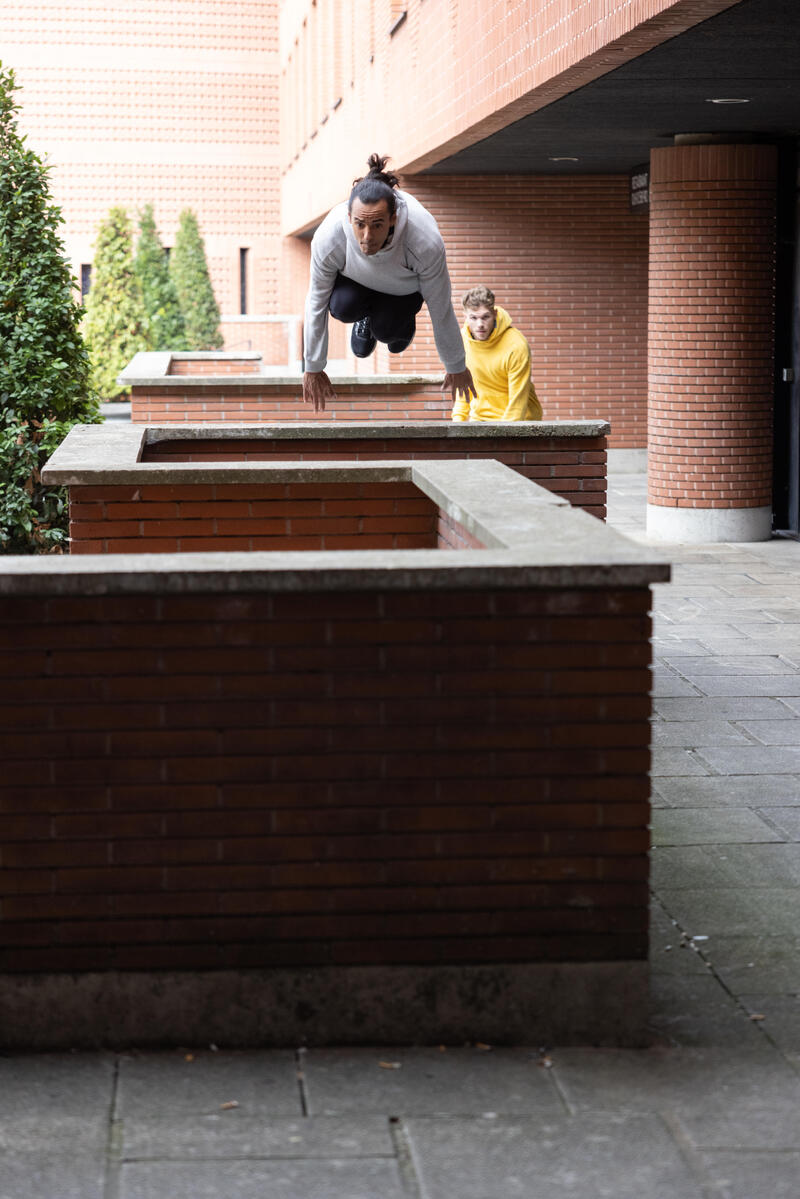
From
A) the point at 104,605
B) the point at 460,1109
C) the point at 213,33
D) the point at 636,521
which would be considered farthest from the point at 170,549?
the point at 213,33

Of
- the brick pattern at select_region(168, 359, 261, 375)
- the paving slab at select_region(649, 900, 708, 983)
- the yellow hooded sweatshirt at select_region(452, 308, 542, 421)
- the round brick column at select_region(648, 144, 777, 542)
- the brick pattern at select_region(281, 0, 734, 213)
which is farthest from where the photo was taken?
→ the brick pattern at select_region(168, 359, 261, 375)

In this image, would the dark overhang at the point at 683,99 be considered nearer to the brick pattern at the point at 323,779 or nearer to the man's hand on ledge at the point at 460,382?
the man's hand on ledge at the point at 460,382

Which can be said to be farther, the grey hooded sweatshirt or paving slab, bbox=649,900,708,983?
the grey hooded sweatshirt

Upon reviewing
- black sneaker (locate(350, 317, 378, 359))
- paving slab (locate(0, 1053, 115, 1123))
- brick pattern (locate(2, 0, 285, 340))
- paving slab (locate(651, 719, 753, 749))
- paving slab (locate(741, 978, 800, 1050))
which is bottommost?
paving slab (locate(741, 978, 800, 1050))

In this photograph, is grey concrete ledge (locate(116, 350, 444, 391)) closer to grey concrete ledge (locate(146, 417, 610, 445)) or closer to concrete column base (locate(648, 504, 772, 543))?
concrete column base (locate(648, 504, 772, 543))

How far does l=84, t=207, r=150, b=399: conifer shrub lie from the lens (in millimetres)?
36156

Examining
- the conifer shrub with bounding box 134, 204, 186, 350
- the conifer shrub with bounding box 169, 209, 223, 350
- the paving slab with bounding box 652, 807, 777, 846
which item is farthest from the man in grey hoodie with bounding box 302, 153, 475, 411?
the conifer shrub with bounding box 169, 209, 223, 350

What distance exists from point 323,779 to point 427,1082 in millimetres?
704

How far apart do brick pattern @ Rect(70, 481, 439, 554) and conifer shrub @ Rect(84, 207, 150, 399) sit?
30234mm

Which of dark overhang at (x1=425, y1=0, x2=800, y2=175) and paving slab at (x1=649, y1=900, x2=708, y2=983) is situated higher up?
dark overhang at (x1=425, y1=0, x2=800, y2=175)

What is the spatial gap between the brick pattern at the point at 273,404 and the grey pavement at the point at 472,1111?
23.2 feet

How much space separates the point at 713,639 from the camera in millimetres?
9312

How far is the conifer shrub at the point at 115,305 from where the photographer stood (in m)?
36.2

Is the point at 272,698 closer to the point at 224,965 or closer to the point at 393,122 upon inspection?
the point at 224,965
